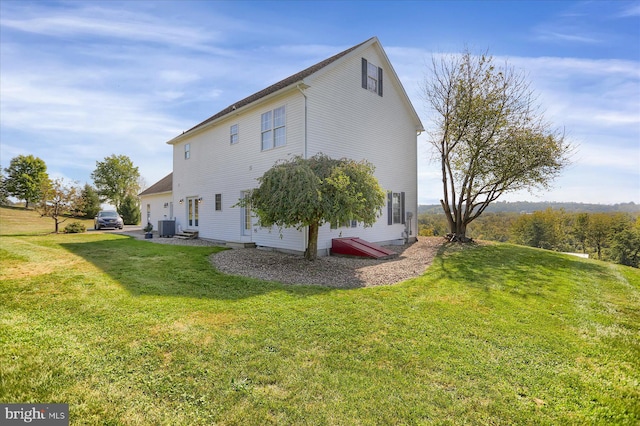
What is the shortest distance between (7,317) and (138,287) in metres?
1.94

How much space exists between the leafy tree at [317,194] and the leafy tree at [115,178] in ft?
151

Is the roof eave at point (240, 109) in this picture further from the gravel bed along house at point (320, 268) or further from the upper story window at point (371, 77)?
the gravel bed along house at point (320, 268)

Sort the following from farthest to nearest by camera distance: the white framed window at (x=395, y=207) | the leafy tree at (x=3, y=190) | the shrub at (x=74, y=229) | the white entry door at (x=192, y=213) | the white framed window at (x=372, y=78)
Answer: the leafy tree at (x=3, y=190) → the shrub at (x=74, y=229) → the white entry door at (x=192, y=213) → the white framed window at (x=395, y=207) → the white framed window at (x=372, y=78)

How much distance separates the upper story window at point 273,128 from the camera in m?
11.1

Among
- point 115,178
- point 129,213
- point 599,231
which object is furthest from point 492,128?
point 115,178

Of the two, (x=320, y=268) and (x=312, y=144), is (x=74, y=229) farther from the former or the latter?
(x=320, y=268)

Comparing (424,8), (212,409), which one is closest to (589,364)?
(212,409)

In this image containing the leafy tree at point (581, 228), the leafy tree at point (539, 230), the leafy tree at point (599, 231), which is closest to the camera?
the leafy tree at point (599, 231)

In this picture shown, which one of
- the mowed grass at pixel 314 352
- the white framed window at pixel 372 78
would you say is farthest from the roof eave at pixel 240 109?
the mowed grass at pixel 314 352

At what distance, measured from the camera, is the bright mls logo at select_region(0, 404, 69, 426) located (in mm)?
2338

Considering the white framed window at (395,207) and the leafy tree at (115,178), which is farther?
the leafy tree at (115,178)

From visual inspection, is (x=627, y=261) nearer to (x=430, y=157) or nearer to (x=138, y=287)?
(x=430, y=157)

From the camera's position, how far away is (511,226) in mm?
42688

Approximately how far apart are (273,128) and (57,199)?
16.7m
